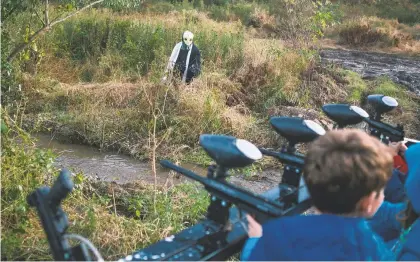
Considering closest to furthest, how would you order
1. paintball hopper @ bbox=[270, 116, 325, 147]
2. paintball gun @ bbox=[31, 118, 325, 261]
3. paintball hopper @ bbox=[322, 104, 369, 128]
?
paintball gun @ bbox=[31, 118, 325, 261] < paintball hopper @ bbox=[270, 116, 325, 147] < paintball hopper @ bbox=[322, 104, 369, 128]

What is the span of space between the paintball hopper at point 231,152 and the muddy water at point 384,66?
416 inches

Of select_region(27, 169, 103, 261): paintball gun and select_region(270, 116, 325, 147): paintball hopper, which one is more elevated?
select_region(270, 116, 325, 147): paintball hopper

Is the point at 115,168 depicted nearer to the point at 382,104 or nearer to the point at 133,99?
the point at 133,99

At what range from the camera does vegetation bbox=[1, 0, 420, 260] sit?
3.71 m

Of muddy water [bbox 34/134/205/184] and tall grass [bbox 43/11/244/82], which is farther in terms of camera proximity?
tall grass [bbox 43/11/244/82]

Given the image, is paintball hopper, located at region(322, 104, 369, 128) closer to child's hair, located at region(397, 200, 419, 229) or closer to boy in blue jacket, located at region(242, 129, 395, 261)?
child's hair, located at region(397, 200, 419, 229)

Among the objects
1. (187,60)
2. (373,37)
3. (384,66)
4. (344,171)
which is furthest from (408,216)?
(373,37)

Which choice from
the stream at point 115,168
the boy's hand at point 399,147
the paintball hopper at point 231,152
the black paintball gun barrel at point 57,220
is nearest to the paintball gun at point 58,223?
the black paintball gun barrel at point 57,220

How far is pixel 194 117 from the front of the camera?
746cm

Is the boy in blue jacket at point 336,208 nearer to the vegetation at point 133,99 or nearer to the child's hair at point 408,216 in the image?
the child's hair at point 408,216

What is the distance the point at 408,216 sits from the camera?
80.6 inches

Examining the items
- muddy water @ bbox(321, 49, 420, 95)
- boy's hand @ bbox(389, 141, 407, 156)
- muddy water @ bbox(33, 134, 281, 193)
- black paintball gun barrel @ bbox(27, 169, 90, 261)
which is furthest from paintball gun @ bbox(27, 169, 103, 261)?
muddy water @ bbox(321, 49, 420, 95)

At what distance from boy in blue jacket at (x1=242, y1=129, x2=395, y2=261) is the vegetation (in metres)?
2.13

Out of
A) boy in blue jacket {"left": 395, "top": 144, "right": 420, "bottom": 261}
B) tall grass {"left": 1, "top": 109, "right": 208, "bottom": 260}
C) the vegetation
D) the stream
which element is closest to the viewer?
boy in blue jacket {"left": 395, "top": 144, "right": 420, "bottom": 261}
